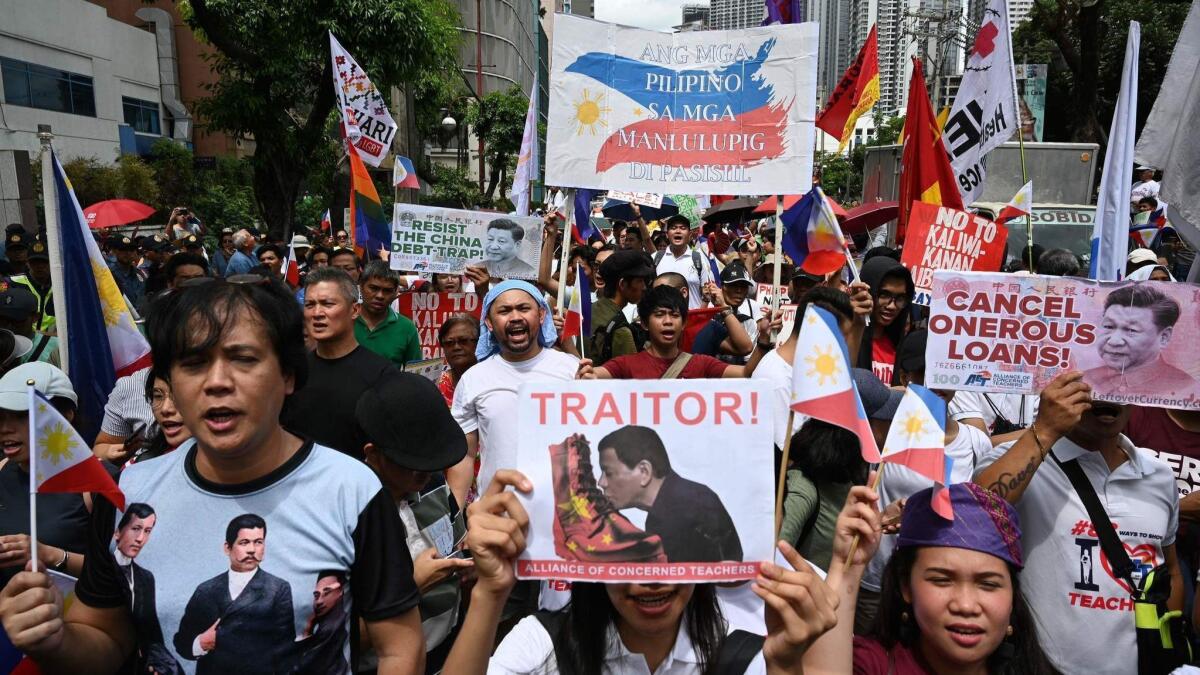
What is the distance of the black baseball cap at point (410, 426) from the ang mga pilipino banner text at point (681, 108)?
292 centimetres

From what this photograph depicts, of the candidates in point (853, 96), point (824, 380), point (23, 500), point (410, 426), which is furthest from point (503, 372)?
point (853, 96)

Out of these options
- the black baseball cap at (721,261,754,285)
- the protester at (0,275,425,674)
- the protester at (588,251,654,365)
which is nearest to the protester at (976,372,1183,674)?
the protester at (0,275,425,674)

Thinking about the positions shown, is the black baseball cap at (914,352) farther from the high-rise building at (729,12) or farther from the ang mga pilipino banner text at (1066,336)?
the high-rise building at (729,12)

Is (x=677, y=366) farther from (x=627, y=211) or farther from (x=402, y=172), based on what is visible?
(x=627, y=211)

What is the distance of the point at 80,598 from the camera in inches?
87.4

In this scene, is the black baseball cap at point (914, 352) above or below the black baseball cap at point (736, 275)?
below

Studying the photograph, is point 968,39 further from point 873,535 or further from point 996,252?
point 873,535

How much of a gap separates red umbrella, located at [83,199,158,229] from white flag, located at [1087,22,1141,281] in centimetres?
1152

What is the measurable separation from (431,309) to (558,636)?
5267 mm

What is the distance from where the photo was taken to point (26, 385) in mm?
3250

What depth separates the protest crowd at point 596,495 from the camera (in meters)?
2.07

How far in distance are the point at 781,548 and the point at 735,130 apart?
4071 millimetres

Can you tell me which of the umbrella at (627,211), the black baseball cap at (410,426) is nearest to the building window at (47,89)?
the umbrella at (627,211)

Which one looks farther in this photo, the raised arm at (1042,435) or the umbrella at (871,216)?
the umbrella at (871,216)
